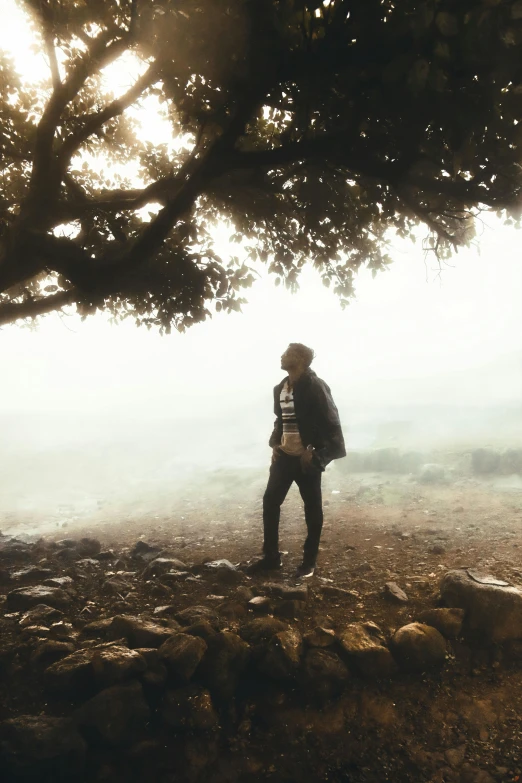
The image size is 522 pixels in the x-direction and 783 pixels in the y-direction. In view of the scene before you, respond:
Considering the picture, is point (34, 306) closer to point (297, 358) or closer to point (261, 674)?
point (297, 358)

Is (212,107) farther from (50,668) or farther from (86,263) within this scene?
(50,668)

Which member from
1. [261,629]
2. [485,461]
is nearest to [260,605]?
[261,629]

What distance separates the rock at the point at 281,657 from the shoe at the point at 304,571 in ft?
4.48

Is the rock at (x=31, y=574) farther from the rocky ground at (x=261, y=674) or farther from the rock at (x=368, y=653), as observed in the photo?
the rock at (x=368, y=653)

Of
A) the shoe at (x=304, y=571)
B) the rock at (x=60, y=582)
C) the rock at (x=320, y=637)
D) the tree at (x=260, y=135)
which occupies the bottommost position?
the shoe at (x=304, y=571)

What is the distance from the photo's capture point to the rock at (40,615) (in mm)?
3039

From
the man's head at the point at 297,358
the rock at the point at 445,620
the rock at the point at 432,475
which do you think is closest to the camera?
the rock at the point at 445,620

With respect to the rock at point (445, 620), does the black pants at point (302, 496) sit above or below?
above

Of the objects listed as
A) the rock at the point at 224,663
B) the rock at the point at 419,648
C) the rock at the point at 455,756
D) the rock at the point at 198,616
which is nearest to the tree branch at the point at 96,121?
the rock at the point at 198,616

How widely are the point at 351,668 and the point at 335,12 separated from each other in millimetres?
4891

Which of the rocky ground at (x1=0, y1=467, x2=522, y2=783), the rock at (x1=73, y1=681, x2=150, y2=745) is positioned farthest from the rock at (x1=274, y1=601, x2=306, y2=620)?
the rock at (x1=73, y1=681, x2=150, y2=745)

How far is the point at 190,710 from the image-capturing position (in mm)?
2240

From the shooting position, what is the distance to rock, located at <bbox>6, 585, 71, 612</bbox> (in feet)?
11.0

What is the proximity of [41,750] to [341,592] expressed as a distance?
240 cm
